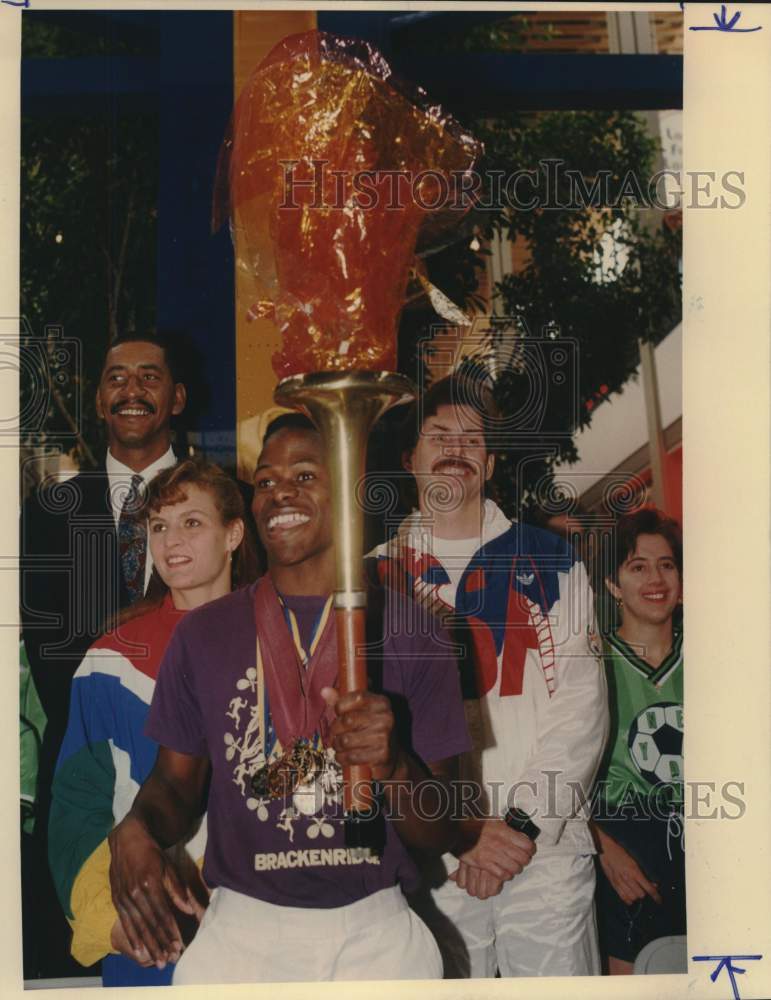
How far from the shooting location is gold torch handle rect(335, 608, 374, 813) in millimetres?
3133

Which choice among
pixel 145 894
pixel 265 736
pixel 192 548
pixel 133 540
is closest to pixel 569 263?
pixel 192 548

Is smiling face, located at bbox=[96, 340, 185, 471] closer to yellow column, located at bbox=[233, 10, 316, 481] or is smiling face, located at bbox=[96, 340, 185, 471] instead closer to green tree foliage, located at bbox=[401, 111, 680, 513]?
yellow column, located at bbox=[233, 10, 316, 481]

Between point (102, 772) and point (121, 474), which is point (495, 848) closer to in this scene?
point (102, 772)

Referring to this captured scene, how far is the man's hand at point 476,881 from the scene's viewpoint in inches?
128

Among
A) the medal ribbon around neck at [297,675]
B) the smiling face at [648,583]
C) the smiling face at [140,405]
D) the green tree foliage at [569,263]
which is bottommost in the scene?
the medal ribbon around neck at [297,675]

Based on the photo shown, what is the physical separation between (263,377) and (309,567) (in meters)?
0.56

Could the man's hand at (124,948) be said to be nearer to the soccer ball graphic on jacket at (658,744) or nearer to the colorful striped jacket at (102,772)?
the colorful striped jacket at (102,772)

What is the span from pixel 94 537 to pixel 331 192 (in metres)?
1.18

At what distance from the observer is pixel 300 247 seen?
3.18 metres

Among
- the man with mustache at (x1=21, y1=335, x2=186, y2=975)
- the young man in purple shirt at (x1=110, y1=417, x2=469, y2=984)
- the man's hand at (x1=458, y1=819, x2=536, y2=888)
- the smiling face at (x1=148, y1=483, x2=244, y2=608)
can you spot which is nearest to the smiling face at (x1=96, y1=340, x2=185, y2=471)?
the man with mustache at (x1=21, y1=335, x2=186, y2=975)

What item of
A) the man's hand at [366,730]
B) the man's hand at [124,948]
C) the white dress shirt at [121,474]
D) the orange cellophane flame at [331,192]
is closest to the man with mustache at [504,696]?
the man's hand at [366,730]

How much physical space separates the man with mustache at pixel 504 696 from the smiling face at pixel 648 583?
11cm

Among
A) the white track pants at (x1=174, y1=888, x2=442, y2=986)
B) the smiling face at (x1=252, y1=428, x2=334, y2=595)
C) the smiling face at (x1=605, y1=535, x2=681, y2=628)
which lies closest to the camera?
the white track pants at (x1=174, y1=888, x2=442, y2=986)

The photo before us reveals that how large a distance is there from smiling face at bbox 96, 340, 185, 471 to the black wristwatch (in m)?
1.42
